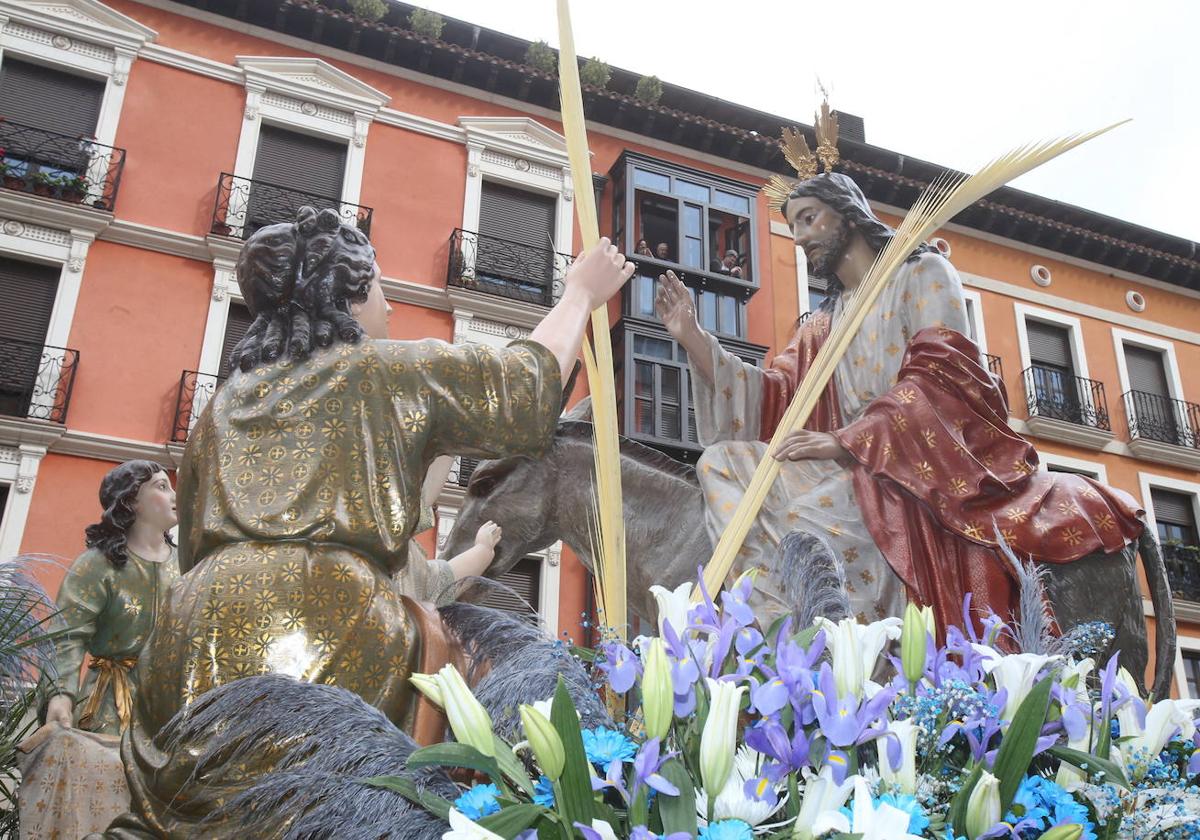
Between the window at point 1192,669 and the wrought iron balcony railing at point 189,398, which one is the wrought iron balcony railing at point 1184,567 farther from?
the wrought iron balcony railing at point 189,398

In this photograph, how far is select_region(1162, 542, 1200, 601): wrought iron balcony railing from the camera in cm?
2212

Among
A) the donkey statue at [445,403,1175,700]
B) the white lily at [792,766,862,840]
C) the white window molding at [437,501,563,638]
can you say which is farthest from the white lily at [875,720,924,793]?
the white window molding at [437,501,563,638]

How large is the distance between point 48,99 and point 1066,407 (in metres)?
19.1

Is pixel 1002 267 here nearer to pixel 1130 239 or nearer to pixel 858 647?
pixel 1130 239

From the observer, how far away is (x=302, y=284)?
2484 millimetres

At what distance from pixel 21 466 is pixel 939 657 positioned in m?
15.9

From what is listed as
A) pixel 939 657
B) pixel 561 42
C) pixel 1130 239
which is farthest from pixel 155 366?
pixel 1130 239

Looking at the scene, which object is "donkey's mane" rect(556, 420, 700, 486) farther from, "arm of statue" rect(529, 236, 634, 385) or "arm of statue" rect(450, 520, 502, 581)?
"arm of statue" rect(529, 236, 634, 385)

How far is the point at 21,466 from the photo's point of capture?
15.3 m

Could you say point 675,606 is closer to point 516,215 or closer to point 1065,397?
point 516,215

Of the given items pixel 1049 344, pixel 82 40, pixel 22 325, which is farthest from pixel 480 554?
pixel 1049 344

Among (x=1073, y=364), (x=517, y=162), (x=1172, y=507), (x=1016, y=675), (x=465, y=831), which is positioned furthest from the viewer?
(x=1073, y=364)

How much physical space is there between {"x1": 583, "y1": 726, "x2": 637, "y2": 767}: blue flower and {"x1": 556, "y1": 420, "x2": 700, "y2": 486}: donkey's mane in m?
2.39

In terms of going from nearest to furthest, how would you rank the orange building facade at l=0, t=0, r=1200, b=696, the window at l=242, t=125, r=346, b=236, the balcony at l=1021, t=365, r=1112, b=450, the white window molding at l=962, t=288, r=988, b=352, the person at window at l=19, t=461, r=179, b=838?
the person at window at l=19, t=461, r=179, b=838, the orange building facade at l=0, t=0, r=1200, b=696, the window at l=242, t=125, r=346, b=236, the balcony at l=1021, t=365, r=1112, b=450, the white window molding at l=962, t=288, r=988, b=352
